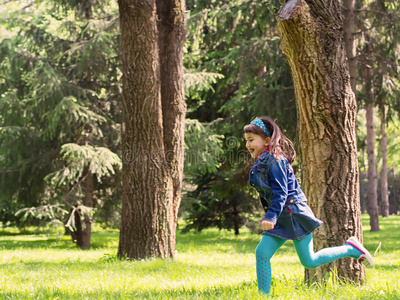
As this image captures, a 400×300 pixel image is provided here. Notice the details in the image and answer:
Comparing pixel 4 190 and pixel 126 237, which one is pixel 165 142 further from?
pixel 4 190

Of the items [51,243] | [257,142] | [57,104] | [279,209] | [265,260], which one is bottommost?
[51,243]

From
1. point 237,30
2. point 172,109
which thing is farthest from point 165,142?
point 237,30

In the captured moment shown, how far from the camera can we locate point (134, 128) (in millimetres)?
7648

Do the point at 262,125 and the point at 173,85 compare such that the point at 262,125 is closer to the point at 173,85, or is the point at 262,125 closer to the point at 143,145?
the point at 143,145

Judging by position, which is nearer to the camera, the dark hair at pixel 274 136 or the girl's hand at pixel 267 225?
the girl's hand at pixel 267 225

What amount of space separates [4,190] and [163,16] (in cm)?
837

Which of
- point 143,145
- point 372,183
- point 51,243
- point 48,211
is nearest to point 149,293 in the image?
point 143,145

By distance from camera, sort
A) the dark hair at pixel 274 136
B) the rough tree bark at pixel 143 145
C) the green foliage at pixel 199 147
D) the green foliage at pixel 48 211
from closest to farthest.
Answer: the dark hair at pixel 274 136 → the rough tree bark at pixel 143 145 → the green foliage at pixel 48 211 → the green foliage at pixel 199 147

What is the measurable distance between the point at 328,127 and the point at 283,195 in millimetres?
1088

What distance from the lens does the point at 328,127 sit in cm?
446

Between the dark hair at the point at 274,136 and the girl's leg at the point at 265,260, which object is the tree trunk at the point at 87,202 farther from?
the girl's leg at the point at 265,260

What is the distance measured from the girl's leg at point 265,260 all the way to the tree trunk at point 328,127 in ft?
2.78

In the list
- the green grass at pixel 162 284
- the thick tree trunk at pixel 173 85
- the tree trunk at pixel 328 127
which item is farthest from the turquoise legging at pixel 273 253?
the thick tree trunk at pixel 173 85

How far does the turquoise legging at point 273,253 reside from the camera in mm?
3826
